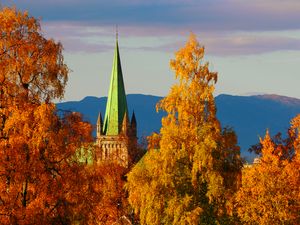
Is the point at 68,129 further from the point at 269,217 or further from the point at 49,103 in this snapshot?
the point at 269,217

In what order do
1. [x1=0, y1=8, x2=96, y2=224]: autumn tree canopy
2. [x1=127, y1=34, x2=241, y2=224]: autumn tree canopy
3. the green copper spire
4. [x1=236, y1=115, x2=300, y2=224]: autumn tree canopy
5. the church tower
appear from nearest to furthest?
[x1=0, y1=8, x2=96, y2=224]: autumn tree canopy
[x1=127, y1=34, x2=241, y2=224]: autumn tree canopy
[x1=236, y1=115, x2=300, y2=224]: autumn tree canopy
the church tower
the green copper spire

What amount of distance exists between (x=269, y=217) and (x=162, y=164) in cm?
1020

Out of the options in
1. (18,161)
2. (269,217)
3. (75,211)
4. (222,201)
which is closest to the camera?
(18,161)

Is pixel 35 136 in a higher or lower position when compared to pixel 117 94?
lower

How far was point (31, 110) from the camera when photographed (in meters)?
42.7

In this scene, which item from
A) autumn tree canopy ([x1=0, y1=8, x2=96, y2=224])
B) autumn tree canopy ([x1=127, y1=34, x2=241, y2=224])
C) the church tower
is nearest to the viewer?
autumn tree canopy ([x1=0, y1=8, x2=96, y2=224])

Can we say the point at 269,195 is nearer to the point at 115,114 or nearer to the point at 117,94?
the point at 117,94

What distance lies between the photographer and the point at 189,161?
5144 centimetres

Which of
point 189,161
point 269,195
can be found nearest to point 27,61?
point 189,161

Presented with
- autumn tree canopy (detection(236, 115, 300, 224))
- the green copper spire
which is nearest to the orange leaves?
autumn tree canopy (detection(236, 115, 300, 224))

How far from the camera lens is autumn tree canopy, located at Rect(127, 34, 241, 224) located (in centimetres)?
5009

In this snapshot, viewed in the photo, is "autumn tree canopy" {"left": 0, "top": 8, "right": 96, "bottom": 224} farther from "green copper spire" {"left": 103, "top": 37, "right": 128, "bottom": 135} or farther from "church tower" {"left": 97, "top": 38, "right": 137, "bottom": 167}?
"green copper spire" {"left": 103, "top": 37, "right": 128, "bottom": 135}

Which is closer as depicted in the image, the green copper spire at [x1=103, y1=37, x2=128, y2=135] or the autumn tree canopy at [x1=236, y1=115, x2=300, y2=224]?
the autumn tree canopy at [x1=236, y1=115, x2=300, y2=224]

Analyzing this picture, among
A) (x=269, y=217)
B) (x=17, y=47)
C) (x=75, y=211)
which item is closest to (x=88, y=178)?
(x=75, y=211)
